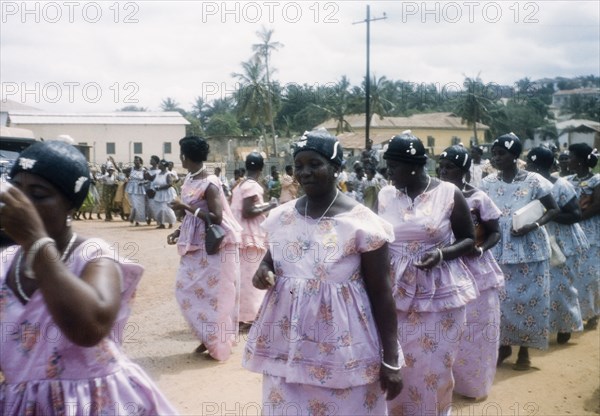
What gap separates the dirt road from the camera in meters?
5.72

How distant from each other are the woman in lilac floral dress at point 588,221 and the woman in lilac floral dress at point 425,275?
4.10 m

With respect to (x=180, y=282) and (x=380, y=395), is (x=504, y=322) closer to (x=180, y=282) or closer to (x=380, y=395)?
(x=180, y=282)

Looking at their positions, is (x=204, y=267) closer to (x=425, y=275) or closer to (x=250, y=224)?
(x=250, y=224)

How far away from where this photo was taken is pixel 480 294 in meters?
5.61

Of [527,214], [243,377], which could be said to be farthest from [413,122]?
[243,377]

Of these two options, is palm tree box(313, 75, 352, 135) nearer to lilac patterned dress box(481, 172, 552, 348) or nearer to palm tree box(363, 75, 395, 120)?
palm tree box(363, 75, 395, 120)

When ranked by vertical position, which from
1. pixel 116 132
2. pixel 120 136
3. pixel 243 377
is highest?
pixel 116 132

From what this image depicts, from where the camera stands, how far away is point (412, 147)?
4.50 meters

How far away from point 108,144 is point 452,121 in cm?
3452

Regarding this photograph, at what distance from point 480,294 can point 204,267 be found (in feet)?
8.82

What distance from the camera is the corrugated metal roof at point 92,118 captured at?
51594mm

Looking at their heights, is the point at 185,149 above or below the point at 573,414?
above

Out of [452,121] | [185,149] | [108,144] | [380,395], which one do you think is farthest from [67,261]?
[452,121]

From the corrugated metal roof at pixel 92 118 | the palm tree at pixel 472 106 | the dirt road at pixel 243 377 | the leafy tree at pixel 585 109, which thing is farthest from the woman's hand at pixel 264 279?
the leafy tree at pixel 585 109
